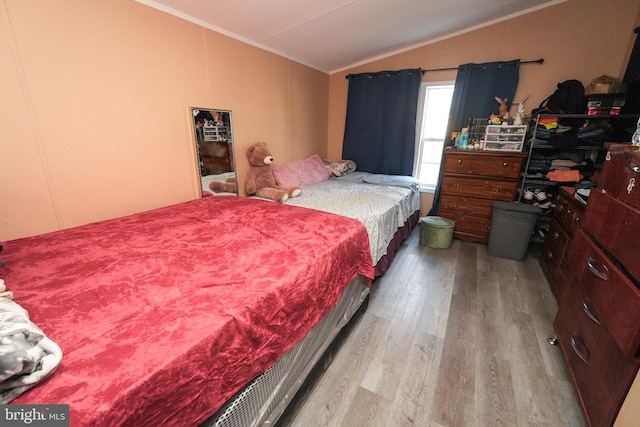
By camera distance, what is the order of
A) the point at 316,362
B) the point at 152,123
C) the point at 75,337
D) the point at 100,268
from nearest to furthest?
1. the point at 75,337
2. the point at 100,268
3. the point at 316,362
4. the point at 152,123

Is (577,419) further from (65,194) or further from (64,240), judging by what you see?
(65,194)

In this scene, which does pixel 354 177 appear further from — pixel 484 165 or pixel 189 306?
pixel 189 306

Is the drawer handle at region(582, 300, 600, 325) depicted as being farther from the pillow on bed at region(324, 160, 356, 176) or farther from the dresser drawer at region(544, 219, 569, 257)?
the pillow on bed at region(324, 160, 356, 176)

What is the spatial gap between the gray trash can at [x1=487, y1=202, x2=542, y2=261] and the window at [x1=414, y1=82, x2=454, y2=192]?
107 cm

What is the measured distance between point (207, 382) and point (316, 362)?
73 cm

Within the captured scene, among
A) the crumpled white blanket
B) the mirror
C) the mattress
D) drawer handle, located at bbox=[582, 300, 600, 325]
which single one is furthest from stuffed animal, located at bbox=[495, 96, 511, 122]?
the crumpled white blanket

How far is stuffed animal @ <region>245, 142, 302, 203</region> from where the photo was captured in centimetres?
267

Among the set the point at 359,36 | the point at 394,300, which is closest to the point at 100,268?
the point at 394,300

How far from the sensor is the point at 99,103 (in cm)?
169


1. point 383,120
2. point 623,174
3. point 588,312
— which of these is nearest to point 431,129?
point 383,120

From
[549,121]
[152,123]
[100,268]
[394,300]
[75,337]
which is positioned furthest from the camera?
[549,121]

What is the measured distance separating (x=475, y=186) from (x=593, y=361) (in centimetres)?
212

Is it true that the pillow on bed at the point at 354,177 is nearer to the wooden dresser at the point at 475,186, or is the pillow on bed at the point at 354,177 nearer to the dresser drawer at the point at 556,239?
the wooden dresser at the point at 475,186

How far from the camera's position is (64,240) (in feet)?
4.63
